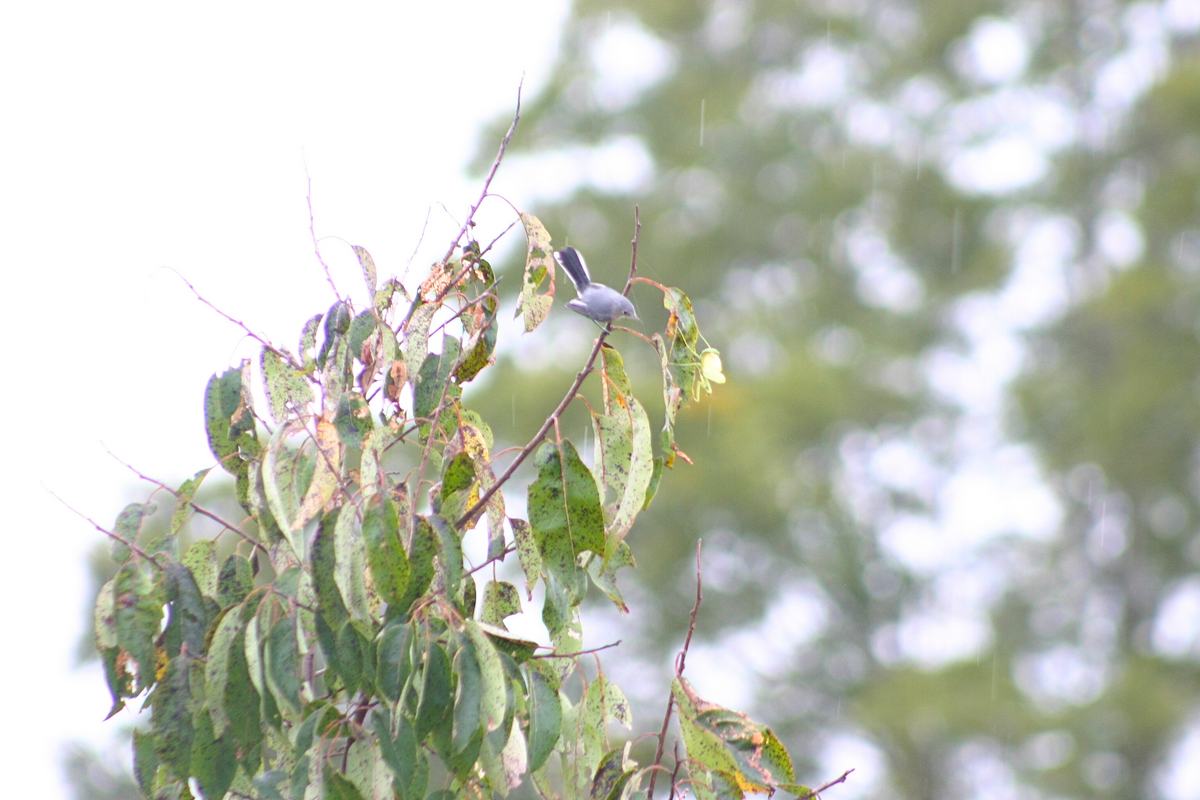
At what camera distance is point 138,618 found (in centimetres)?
117

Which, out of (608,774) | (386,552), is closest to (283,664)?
(386,552)

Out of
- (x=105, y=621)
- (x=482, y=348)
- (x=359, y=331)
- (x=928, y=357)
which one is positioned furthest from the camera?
(x=928, y=357)

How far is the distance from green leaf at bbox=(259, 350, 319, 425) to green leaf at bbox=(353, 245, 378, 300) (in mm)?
135

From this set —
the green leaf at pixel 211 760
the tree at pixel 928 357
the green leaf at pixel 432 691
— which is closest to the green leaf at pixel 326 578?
the green leaf at pixel 432 691

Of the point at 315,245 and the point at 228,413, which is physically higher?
the point at 315,245

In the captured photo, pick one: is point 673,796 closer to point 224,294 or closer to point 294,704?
point 294,704

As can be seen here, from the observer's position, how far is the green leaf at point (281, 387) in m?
1.33

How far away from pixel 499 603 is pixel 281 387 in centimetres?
39

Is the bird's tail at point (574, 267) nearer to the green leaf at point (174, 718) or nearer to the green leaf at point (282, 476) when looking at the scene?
the green leaf at point (282, 476)

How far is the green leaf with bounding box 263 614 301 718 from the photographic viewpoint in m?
1.09

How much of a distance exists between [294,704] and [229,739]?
0.16 meters

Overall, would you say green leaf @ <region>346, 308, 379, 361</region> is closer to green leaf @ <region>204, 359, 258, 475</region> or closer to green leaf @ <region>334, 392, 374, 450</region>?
green leaf @ <region>334, 392, 374, 450</region>

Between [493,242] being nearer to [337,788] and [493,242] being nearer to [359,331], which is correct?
[359,331]

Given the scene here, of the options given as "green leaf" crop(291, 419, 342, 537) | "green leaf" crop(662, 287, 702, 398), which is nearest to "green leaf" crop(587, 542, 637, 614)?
"green leaf" crop(662, 287, 702, 398)
